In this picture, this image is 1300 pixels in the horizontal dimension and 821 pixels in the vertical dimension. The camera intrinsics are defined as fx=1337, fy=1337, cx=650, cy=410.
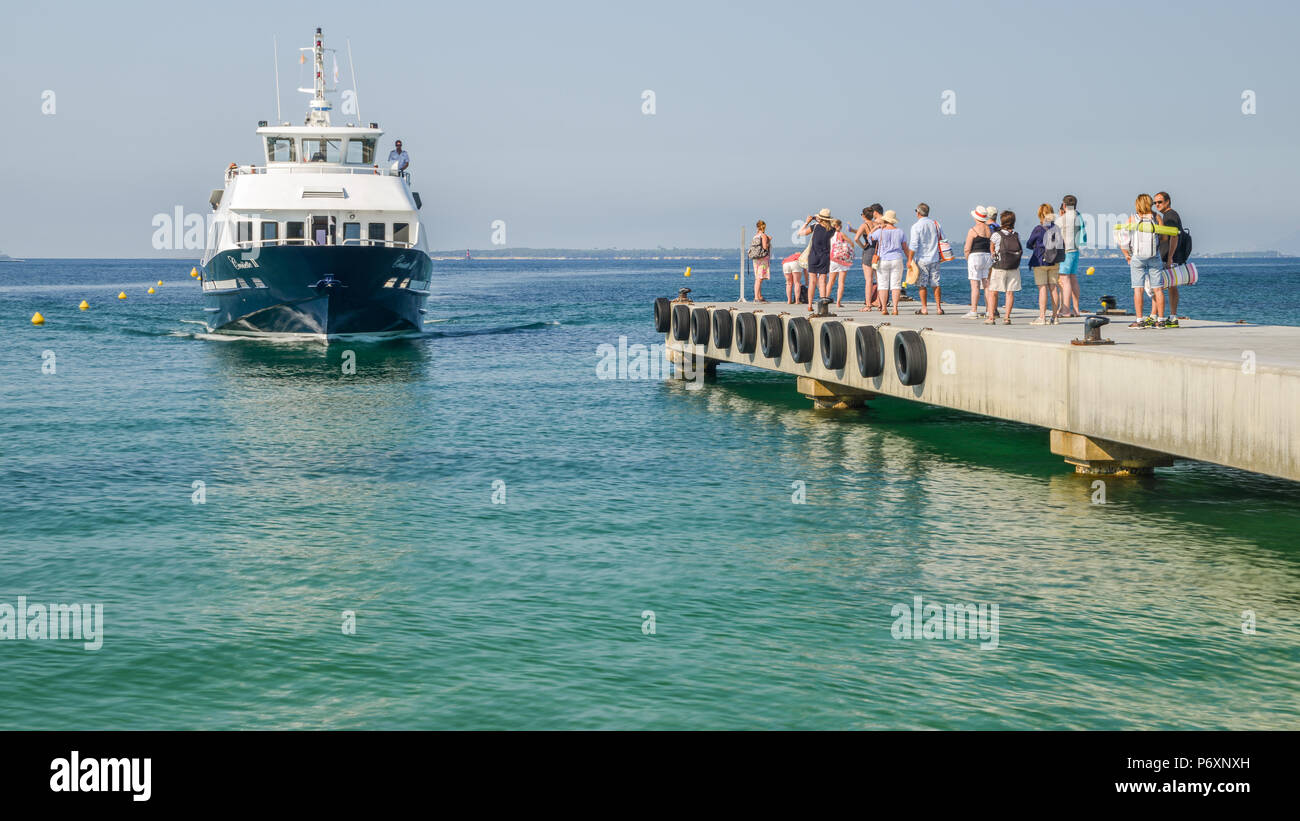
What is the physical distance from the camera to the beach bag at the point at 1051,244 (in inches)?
660

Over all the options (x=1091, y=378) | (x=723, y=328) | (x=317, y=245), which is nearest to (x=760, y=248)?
(x=723, y=328)

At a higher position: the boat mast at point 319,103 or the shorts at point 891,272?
the boat mast at point 319,103

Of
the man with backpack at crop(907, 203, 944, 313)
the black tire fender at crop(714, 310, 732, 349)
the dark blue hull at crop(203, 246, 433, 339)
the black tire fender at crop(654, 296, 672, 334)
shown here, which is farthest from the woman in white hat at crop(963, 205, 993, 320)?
the dark blue hull at crop(203, 246, 433, 339)

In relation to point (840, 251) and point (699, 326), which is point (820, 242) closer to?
point (840, 251)

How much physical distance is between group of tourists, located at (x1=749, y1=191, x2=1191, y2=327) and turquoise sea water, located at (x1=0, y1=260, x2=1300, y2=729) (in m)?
2.05

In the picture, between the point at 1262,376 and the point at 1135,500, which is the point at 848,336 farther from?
the point at 1262,376

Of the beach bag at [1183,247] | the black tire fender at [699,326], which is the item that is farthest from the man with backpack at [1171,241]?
the black tire fender at [699,326]

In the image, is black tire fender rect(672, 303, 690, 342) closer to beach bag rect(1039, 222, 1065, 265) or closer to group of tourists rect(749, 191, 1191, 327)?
group of tourists rect(749, 191, 1191, 327)

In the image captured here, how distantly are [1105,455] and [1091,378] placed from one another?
1.60 m

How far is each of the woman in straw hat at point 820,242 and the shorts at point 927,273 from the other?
5.77 ft

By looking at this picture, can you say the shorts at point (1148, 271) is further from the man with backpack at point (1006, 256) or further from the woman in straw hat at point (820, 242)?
the woman in straw hat at point (820, 242)

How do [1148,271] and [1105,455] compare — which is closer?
[1105,455]

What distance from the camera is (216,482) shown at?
54.4 feet

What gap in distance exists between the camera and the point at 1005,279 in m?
17.2
